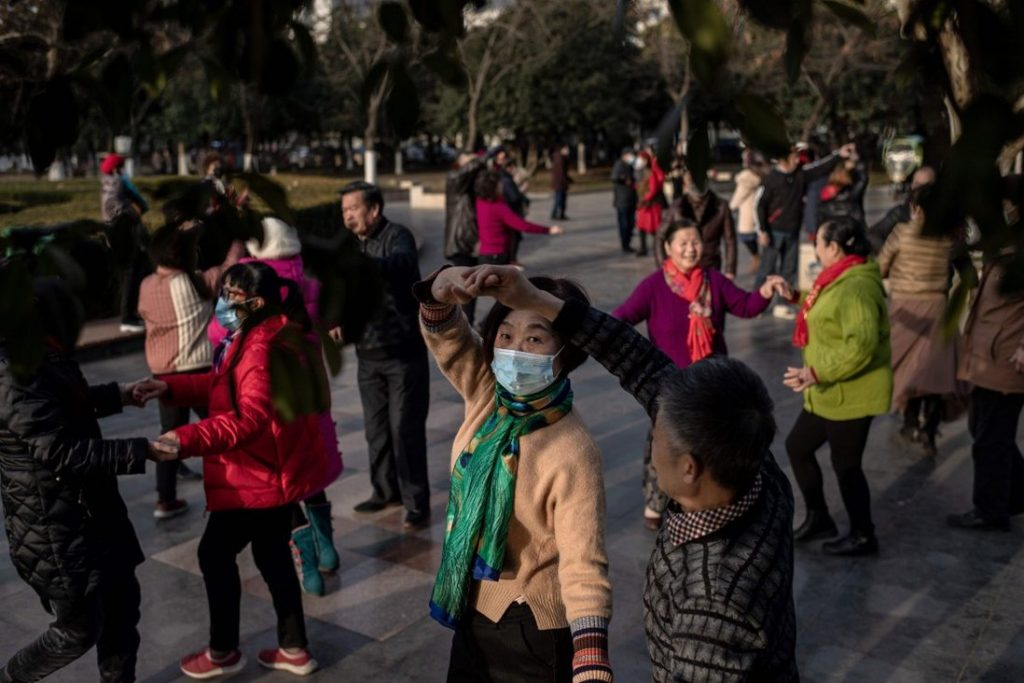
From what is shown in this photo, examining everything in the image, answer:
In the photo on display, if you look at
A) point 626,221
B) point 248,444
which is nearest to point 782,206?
point 626,221

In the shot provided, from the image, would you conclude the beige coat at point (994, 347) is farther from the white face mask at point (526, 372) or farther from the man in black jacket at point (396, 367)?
the white face mask at point (526, 372)

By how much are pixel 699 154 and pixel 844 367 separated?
3856mm

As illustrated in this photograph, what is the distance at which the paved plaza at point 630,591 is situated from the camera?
14.9 ft

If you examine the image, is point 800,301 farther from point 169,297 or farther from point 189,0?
point 189,0

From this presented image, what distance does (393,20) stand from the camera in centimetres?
185

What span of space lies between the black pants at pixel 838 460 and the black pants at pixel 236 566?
2.70 m

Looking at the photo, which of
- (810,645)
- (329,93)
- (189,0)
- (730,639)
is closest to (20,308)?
(189,0)

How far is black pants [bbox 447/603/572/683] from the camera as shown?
298 cm

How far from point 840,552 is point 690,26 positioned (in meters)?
4.59

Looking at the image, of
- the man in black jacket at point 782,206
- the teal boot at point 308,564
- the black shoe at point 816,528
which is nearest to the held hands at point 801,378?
the black shoe at point 816,528

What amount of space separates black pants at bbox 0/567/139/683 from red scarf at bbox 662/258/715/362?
295 cm

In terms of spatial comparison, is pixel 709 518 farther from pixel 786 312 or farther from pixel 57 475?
pixel 786 312

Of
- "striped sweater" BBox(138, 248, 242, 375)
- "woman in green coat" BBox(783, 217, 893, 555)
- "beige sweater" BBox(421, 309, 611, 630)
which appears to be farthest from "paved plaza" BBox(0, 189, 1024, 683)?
"striped sweater" BBox(138, 248, 242, 375)

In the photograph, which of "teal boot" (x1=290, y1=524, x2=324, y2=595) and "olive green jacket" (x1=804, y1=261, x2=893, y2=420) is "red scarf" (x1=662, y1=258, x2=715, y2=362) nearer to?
"olive green jacket" (x1=804, y1=261, x2=893, y2=420)
